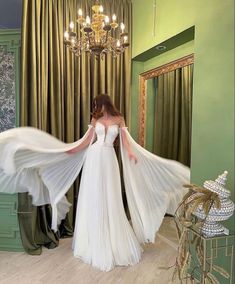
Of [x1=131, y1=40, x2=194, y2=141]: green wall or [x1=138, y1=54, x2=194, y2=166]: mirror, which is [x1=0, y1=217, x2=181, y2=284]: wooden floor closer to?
[x1=138, y1=54, x2=194, y2=166]: mirror

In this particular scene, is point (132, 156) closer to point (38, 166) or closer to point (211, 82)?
point (38, 166)

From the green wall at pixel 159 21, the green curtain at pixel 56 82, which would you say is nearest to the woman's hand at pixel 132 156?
the green curtain at pixel 56 82

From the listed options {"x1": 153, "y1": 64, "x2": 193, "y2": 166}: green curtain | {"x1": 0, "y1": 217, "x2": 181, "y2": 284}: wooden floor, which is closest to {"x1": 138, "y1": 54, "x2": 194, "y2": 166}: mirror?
{"x1": 153, "y1": 64, "x2": 193, "y2": 166}: green curtain

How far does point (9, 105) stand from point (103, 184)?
1417 mm

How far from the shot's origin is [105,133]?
3129 mm

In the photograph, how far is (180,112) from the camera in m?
3.25

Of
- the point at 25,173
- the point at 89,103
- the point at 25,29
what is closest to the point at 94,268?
the point at 25,173

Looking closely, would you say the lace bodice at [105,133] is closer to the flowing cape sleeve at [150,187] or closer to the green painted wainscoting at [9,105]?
the flowing cape sleeve at [150,187]

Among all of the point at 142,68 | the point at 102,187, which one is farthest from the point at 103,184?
the point at 142,68

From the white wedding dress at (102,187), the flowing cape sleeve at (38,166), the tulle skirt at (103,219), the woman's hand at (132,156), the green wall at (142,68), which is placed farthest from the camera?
the green wall at (142,68)

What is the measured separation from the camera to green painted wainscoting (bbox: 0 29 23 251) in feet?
11.1

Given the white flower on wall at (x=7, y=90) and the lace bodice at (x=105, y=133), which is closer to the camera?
the lace bodice at (x=105, y=133)

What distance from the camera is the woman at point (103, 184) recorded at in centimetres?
288

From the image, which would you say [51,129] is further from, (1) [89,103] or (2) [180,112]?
(2) [180,112]
